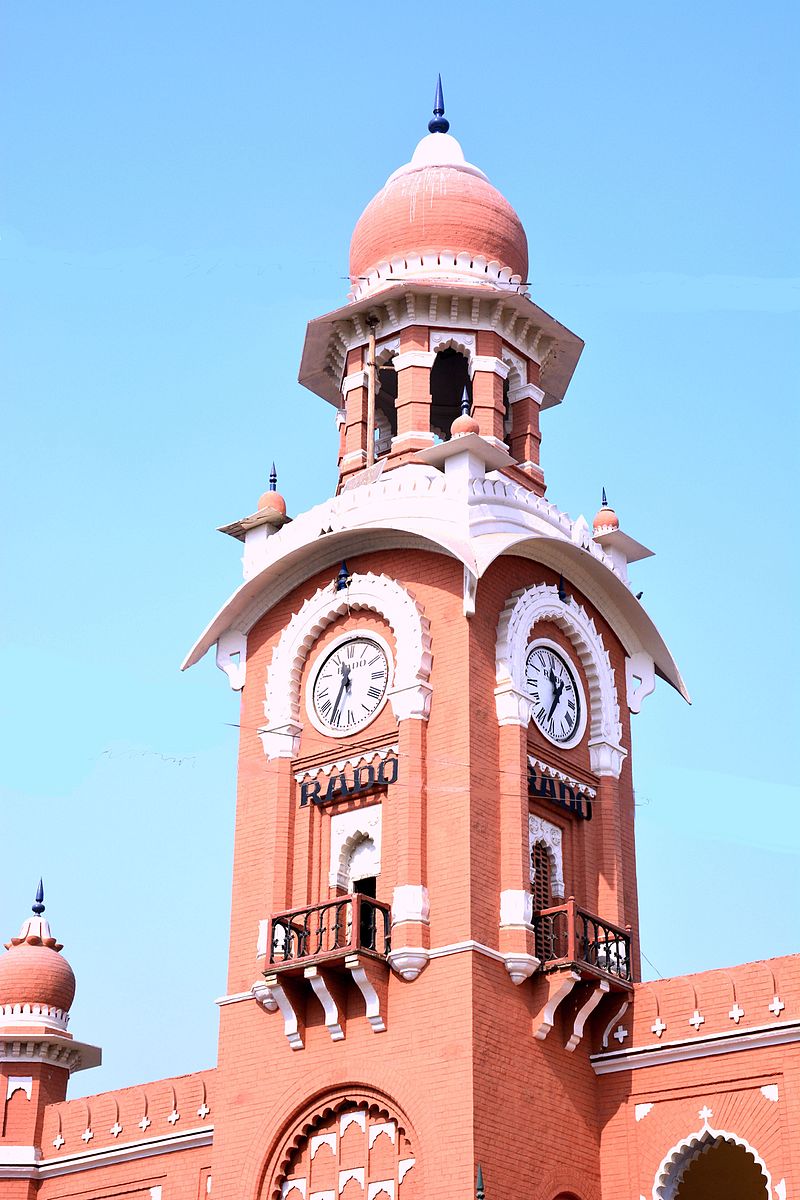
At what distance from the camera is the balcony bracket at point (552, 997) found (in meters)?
25.0

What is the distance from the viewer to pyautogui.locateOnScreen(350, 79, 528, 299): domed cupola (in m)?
30.2

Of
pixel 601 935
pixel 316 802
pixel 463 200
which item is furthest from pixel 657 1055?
pixel 463 200

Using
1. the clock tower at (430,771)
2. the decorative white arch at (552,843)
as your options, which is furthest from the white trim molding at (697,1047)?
the decorative white arch at (552,843)

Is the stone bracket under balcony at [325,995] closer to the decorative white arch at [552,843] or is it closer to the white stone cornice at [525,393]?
the decorative white arch at [552,843]

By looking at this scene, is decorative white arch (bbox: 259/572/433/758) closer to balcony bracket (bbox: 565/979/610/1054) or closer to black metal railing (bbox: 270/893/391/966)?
black metal railing (bbox: 270/893/391/966)

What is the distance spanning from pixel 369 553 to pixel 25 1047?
9.83m

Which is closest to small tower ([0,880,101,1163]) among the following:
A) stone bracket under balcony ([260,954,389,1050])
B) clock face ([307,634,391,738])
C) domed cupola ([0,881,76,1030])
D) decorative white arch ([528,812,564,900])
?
domed cupola ([0,881,76,1030])

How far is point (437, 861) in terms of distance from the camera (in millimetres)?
25391

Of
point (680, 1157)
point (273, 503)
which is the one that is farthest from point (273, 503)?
point (680, 1157)

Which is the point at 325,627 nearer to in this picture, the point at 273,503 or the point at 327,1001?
the point at 273,503

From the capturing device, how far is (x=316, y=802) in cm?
2700

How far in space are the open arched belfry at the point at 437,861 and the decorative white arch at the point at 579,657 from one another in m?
0.04

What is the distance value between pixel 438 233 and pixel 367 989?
1169cm

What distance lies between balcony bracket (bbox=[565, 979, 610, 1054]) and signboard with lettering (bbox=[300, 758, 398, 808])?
366 centimetres
